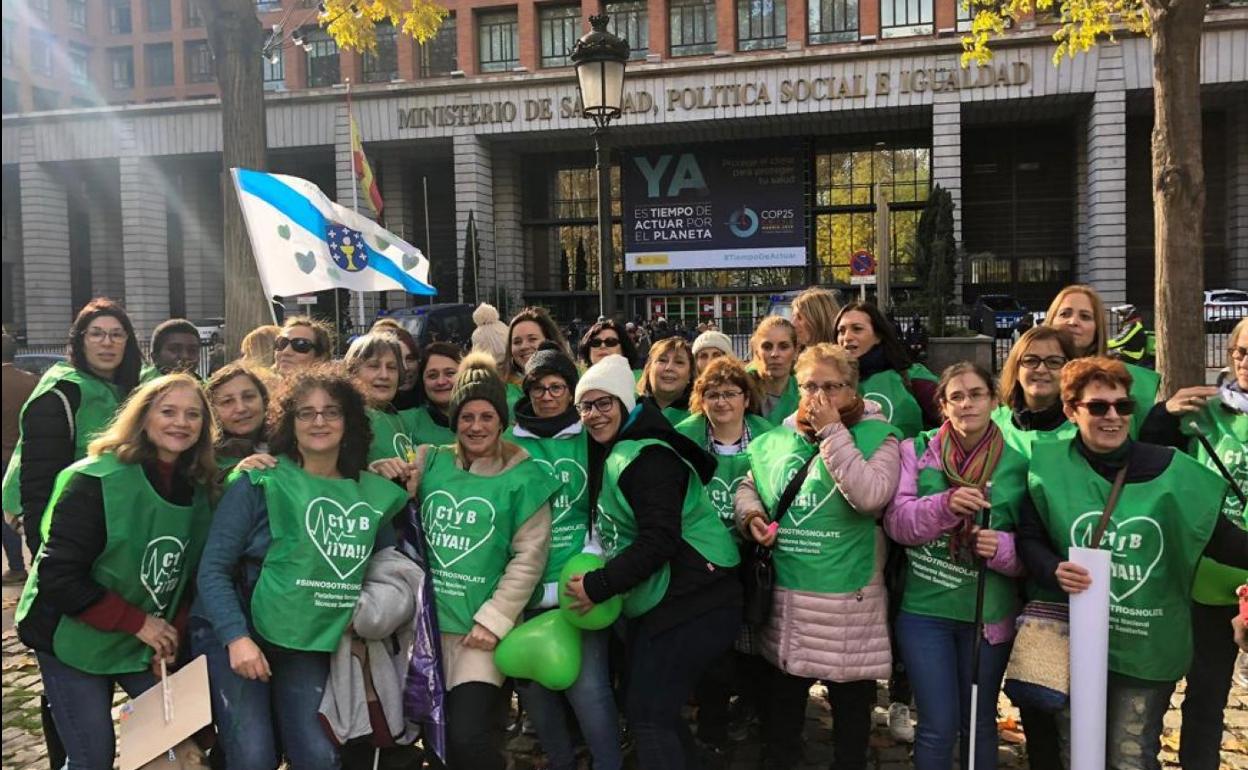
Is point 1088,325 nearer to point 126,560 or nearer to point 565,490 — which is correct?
point 565,490

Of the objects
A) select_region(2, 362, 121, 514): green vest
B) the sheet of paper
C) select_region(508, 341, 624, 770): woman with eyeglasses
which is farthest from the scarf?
select_region(2, 362, 121, 514): green vest

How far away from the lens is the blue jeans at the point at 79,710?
3.31 metres

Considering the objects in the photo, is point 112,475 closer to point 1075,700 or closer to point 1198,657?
point 1075,700

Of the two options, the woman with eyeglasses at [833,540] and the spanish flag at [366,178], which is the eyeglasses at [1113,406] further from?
the spanish flag at [366,178]

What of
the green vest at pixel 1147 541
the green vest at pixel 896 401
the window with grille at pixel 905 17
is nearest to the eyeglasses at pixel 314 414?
the green vest at pixel 896 401

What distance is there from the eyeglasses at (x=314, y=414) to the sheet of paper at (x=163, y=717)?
962 mm

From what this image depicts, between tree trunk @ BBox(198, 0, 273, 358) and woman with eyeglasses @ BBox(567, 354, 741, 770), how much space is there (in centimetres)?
594

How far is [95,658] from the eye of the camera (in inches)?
129

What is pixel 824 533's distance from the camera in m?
3.70

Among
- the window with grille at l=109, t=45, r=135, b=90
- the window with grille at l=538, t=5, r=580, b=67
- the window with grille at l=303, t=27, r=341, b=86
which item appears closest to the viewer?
the window with grille at l=538, t=5, r=580, b=67

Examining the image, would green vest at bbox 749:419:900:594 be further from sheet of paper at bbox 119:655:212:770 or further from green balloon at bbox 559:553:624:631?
sheet of paper at bbox 119:655:212:770

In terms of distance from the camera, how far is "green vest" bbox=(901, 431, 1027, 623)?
11.5 ft

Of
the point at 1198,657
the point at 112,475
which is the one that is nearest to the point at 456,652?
the point at 112,475

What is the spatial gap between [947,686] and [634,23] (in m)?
34.9
